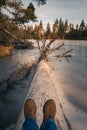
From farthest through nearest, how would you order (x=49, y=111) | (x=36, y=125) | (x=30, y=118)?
1. (x=49, y=111)
2. (x=30, y=118)
3. (x=36, y=125)

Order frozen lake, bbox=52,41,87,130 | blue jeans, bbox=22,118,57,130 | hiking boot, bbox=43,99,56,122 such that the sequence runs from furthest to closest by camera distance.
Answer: frozen lake, bbox=52,41,87,130 < hiking boot, bbox=43,99,56,122 < blue jeans, bbox=22,118,57,130

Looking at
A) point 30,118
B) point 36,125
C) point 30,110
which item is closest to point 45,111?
point 30,110

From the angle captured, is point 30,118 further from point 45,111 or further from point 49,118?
point 45,111

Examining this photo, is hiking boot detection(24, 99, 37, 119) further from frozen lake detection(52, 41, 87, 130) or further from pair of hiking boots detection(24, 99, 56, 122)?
frozen lake detection(52, 41, 87, 130)

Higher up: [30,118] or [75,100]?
[30,118]

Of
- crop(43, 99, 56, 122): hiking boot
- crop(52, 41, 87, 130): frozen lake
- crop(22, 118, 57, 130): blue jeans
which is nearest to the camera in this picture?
crop(22, 118, 57, 130): blue jeans

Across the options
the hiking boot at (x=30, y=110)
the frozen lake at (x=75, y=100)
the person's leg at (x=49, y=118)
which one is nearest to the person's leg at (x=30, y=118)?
the hiking boot at (x=30, y=110)

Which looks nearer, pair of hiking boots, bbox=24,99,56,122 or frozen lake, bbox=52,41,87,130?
pair of hiking boots, bbox=24,99,56,122

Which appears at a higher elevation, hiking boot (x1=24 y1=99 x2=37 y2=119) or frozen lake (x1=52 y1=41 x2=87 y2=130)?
hiking boot (x1=24 y1=99 x2=37 y2=119)

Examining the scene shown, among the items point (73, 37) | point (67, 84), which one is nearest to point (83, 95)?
point (67, 84)

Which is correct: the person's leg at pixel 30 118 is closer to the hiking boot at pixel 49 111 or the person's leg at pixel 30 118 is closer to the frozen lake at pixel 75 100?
the hiking boot at pixel 49 111

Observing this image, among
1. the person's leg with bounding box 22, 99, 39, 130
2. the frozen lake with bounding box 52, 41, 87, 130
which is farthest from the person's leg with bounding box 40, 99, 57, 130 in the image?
the frozen lake with bounding box 52, 41, 87, 130

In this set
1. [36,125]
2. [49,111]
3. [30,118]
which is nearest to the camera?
[36,125]

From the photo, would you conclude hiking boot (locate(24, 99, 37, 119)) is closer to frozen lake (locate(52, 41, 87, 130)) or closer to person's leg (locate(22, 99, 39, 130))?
person's leg (locate(22, 99, 39, 130))
